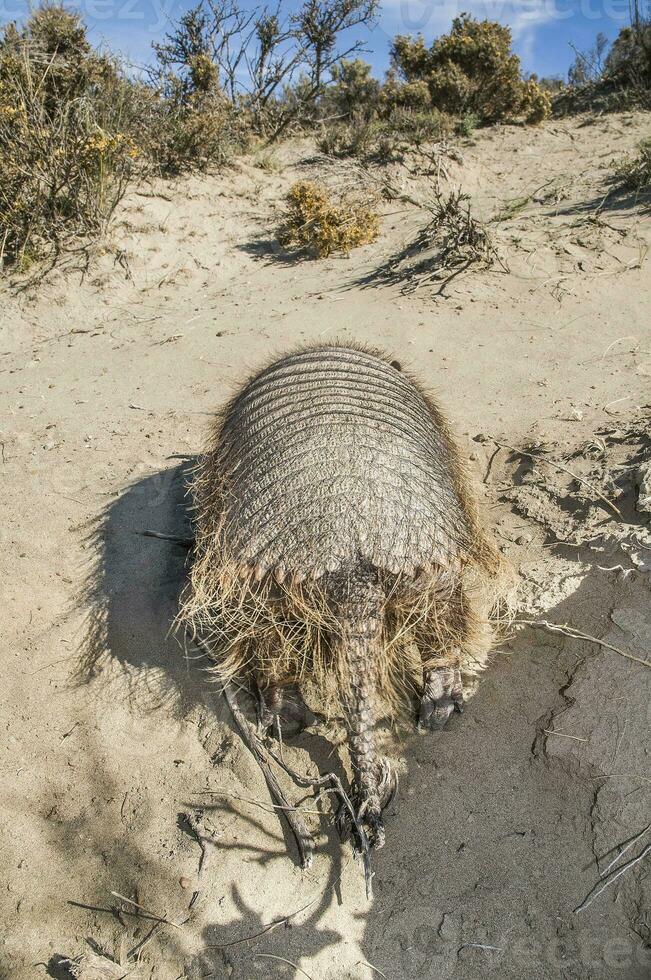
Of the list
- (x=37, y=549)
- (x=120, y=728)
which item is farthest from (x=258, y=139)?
(x=120, y=728)

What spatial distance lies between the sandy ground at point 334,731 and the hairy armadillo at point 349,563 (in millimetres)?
349

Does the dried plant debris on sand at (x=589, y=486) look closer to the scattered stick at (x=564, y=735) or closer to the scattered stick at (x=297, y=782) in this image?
the scattered stick at (x=564, y=735)

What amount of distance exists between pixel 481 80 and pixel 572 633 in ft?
37.3

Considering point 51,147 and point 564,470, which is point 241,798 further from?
point 51,147

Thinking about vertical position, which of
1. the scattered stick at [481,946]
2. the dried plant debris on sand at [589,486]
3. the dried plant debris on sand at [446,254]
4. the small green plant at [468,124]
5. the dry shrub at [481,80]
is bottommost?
the scattered stick at [481,946]

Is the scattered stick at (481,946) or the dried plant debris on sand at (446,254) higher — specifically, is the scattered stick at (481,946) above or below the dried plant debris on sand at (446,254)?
below

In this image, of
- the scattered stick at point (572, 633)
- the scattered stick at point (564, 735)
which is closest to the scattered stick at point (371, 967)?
the scattered stick at point (564, 735)

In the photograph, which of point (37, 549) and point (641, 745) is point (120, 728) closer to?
point (37, 549)

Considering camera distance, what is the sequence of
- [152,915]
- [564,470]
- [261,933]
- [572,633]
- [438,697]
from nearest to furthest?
[261,933], [152,915], [438,697], [572,633], [564,470]

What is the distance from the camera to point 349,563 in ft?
8.63

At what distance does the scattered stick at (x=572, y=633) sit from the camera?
3.00 meters

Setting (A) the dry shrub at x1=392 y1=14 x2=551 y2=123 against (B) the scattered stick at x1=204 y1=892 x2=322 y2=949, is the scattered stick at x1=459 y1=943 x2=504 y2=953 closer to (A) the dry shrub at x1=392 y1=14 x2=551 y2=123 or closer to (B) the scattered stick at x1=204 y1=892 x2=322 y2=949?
(B) the scattered stick at x1=204 y1=892 x2=322 y2=949

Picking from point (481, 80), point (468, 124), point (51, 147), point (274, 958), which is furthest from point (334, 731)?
point (481, 80)

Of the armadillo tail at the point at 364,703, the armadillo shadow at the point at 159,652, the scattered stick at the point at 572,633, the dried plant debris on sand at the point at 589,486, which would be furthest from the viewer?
the dried plant debris on sand at the point at 589,486
